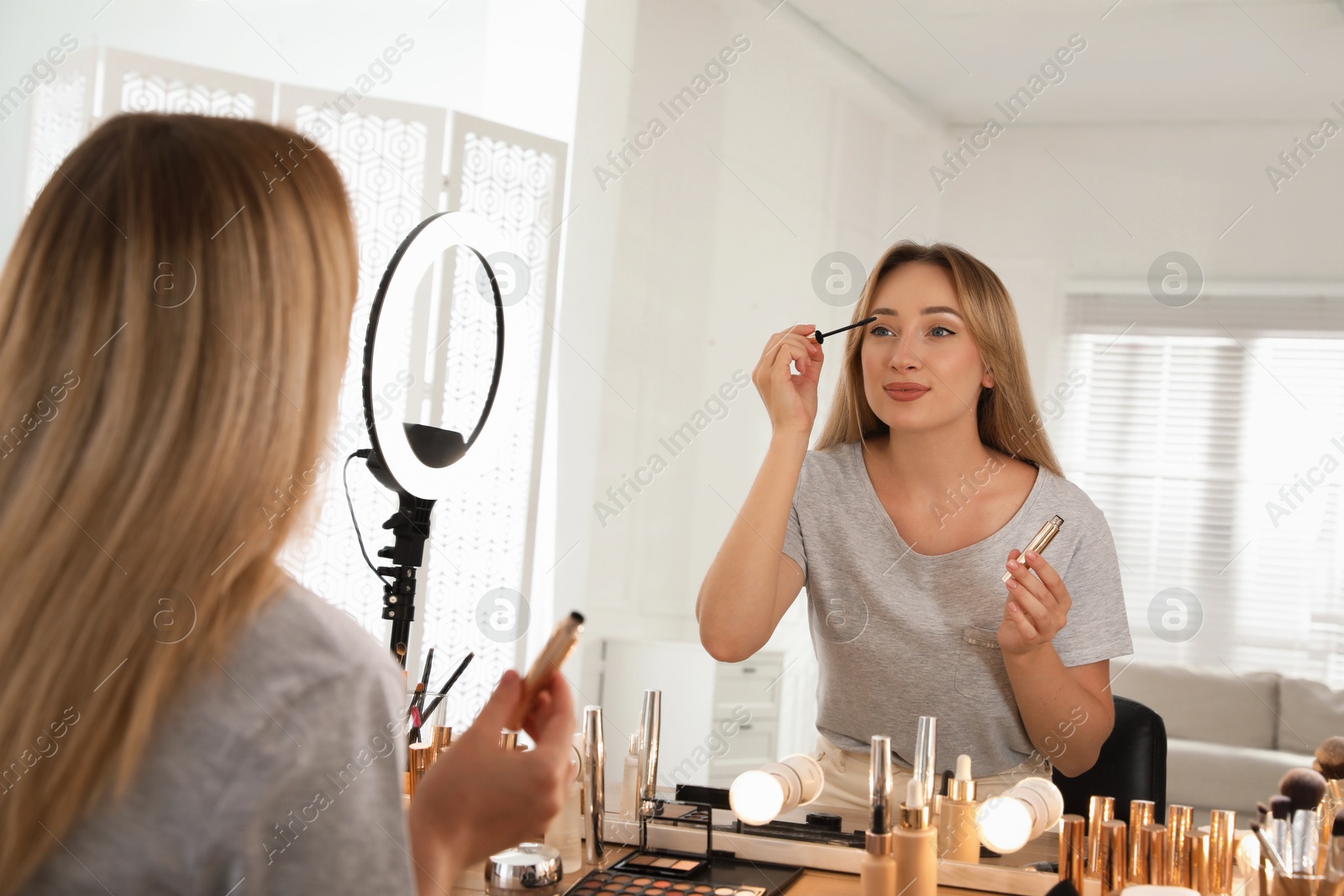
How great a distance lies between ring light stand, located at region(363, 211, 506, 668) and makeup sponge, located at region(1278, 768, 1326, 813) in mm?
700

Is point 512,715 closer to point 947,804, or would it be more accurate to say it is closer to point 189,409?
point 189,409

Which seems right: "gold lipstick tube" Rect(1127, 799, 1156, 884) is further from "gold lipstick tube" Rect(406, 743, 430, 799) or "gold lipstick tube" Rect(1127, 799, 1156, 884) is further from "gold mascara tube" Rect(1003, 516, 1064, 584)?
"gold lipstick tube" Rect(406, 743, 430, 799)

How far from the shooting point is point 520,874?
78 centimetres

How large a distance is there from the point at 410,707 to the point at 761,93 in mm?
2056

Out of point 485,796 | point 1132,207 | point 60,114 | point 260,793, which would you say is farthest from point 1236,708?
point 60,114

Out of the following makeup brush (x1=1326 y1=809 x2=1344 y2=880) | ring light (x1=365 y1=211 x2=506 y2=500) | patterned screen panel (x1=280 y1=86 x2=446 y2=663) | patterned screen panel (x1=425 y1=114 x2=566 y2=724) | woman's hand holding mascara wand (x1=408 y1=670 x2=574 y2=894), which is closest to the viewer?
woman's hand holding mascara wand (x1=408 y1=670 x2=574 y2=894)

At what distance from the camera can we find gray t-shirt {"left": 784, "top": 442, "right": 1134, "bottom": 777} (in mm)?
1051

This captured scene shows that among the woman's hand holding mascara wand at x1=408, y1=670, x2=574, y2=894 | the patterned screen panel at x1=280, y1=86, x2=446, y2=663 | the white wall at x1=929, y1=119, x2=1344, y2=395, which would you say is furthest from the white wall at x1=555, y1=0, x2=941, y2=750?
the woman's hand holding mascara wand at x1=408, y1=670, x2=574, y2=894

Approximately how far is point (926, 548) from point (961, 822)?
0.34 meters

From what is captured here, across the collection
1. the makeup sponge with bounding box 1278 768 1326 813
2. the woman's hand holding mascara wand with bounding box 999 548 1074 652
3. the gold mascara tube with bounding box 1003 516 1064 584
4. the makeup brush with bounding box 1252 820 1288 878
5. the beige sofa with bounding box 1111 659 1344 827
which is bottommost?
the beige sofa with bounding box 1111 659 1344 827

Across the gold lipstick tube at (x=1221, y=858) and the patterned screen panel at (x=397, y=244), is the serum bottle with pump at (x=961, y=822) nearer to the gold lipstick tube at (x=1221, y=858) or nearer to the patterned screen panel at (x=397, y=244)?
the gold lipstick tube at (x=1221, y=858)

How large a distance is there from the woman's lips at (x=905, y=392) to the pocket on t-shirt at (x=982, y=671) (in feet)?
0.83

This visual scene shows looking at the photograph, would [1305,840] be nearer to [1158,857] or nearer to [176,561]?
[1158,857]

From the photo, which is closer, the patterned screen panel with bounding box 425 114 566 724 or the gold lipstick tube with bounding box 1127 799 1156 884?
the gold lipstick tube with bounding box 1127 799 1156 884
